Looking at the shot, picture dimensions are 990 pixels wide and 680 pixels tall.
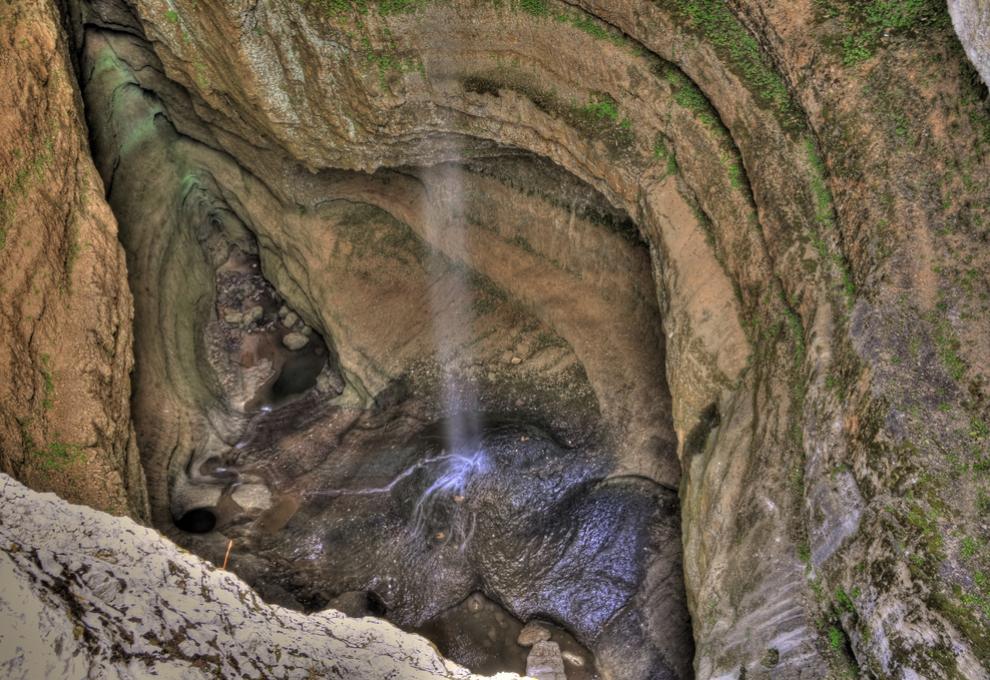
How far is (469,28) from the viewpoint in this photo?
5367mm

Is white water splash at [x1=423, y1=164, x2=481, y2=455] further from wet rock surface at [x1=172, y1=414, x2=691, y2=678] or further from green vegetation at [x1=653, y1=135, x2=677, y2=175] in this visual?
green vegetation at [x1=653, y1=135, x2=677, y2=175]

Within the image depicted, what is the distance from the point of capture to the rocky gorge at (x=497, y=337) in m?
3.01

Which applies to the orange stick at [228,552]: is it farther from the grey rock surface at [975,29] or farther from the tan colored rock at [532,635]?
the grey rock surface at [975,29]

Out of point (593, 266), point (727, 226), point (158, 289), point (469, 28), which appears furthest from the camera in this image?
point (158, 289)

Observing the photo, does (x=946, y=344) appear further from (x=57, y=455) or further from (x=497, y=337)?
(x=57, y=455)

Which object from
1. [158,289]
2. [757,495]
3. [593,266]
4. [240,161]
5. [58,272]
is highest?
[240,161]

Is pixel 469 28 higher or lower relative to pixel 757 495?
higher

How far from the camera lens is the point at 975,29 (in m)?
3.00

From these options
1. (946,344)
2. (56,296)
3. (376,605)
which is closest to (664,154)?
(946,344)

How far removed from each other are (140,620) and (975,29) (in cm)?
395

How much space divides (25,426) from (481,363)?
418cm

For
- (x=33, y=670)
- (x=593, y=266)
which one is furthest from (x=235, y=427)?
(x=33, y=670)

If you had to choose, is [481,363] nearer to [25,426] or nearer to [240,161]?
[240,161]

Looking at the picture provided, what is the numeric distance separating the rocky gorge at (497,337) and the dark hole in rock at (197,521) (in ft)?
0.10
